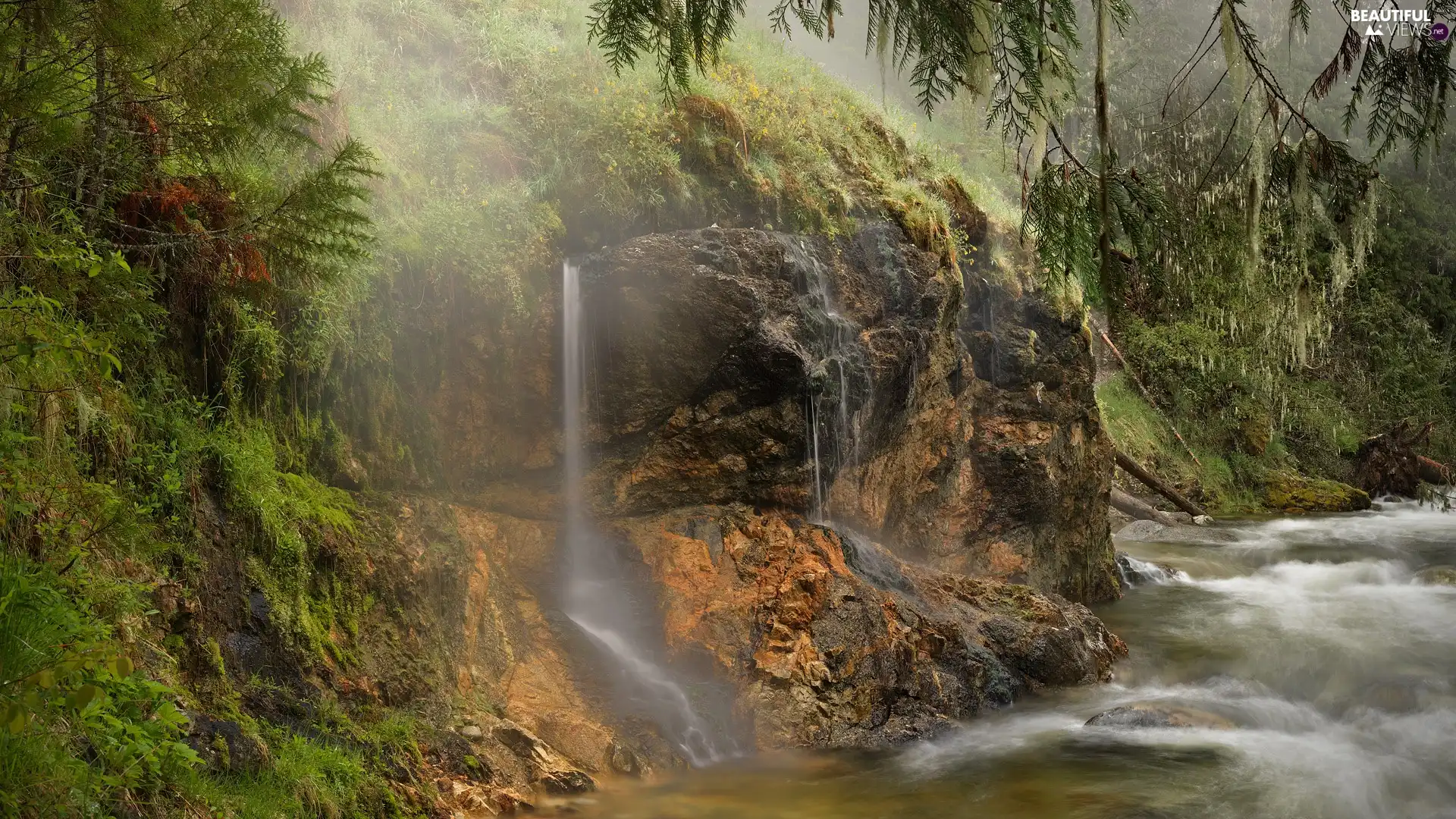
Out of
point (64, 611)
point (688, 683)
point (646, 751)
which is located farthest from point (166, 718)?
point (688, 683)

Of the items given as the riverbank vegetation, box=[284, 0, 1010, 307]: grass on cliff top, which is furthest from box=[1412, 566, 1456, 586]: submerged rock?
box=[284, 0, 1010, 307]: grass on cliff top

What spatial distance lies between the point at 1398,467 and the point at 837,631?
18.0 meters

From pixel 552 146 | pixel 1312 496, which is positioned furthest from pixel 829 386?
pixel 1312 496

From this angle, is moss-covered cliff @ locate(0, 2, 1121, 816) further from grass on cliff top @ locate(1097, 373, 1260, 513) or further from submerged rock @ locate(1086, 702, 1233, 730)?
grass on cliff top @ locate(1097, 373, 1260, 513)

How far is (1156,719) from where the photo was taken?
7.41 m

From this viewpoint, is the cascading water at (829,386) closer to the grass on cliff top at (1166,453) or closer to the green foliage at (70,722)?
the green foliage at (70,722)

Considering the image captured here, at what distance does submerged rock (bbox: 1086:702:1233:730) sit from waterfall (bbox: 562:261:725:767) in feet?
10.4

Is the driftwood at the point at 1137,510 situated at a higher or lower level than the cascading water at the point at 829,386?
lower

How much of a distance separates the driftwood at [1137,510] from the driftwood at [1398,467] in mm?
6886

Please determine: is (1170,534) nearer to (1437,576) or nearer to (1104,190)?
(1437,576)

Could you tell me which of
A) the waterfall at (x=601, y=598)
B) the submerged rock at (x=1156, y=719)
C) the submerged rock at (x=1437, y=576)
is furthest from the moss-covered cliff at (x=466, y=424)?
the submerged rock at (x=1437, y=576)

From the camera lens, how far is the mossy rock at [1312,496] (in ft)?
60.4

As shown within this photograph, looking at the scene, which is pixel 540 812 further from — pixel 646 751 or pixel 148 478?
pixel 148 478

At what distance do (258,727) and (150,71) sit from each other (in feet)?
9.82
